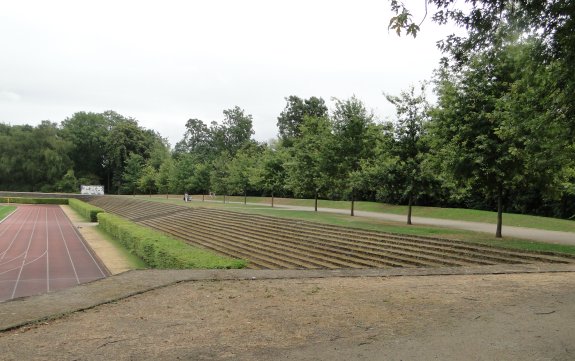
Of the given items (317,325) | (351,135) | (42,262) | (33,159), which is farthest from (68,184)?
(317,325)

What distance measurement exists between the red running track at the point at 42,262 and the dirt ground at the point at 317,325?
9571mm

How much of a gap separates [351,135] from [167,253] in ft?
44.5

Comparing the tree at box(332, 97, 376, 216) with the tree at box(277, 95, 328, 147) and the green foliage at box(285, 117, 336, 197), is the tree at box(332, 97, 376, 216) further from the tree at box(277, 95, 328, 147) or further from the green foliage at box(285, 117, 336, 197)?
the tree at box(277, 95, 328, 147)

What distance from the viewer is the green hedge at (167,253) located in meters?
12.2

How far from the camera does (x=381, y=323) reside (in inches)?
221

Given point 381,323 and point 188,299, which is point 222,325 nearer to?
point 188,299

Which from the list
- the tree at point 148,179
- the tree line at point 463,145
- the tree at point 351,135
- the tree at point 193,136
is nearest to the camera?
the tree line at point 463,145

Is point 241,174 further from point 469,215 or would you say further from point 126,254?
point 469,215

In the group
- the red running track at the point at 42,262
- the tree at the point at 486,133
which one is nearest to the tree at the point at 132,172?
the red running track at the point at 42,262

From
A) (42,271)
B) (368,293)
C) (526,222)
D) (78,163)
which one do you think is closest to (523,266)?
(368,293)

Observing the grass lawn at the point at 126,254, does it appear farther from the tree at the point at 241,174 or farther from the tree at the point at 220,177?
the tree at the point at 220,177

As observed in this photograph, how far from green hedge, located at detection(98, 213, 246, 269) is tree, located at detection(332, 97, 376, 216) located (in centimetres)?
1090

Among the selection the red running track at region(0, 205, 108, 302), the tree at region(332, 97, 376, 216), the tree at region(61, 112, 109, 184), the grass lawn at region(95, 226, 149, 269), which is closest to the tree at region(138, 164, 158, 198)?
the tree at region(61, 112, 109, 184)

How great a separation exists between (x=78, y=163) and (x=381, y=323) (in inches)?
3852
